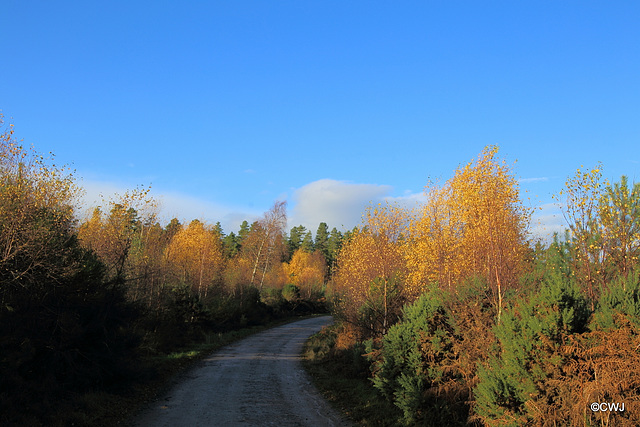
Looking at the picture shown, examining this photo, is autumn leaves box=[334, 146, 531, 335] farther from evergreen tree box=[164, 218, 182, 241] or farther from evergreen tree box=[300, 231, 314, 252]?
evergreen tree box=[300, 231, 314, 252]

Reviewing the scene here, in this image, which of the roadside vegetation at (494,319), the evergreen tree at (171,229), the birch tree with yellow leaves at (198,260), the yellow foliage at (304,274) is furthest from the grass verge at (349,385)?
the yellow foliage at (304,274)

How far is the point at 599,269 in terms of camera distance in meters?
8.27

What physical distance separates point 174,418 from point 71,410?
2157mm

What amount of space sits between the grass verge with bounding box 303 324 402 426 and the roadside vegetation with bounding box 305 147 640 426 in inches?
2.2

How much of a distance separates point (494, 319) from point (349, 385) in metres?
6.94

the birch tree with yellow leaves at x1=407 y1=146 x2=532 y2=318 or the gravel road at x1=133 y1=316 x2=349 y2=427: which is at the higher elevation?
the birch tree with yellow leaves at x1=407 y1=146 x2=532 y2=318

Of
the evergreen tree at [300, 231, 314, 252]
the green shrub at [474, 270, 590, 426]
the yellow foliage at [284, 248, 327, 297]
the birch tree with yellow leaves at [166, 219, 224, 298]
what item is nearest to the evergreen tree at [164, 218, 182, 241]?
the birch tree with yellow leaves at [166, 219, 224, 298]

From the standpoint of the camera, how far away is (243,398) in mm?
11453

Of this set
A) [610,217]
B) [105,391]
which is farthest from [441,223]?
[105,391]

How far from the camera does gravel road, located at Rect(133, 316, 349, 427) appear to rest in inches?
371

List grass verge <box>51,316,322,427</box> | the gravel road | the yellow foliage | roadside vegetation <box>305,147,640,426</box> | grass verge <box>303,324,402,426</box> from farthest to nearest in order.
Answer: the yellow foliage → grass verge <box>303,324,402,426</box> → the gravel road → grass verge <box>51,316,322,427</box> → roadside vegetation <box>305,147,640,426</box>

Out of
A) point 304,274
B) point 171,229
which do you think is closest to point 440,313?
point 171,229

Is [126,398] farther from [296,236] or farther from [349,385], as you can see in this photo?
[296,236]

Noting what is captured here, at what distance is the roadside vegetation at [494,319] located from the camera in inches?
211
